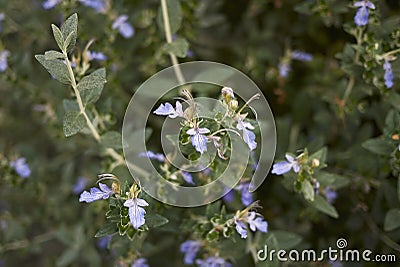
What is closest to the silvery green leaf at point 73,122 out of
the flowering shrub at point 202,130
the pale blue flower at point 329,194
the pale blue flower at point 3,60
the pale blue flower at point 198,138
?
the flowering shrub at point 202,130

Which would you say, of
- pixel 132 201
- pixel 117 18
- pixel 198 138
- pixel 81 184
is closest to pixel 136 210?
pixel 132 201

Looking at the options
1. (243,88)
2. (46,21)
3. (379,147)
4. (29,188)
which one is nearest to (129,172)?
(243,88)

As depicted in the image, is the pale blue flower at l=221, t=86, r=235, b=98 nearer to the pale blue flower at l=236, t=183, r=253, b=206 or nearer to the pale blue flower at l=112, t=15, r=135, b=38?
the pale blue flower at l=236, t=183, r=253, b=206

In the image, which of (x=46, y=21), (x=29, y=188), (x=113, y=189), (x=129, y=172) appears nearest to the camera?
(x=113, y=189)

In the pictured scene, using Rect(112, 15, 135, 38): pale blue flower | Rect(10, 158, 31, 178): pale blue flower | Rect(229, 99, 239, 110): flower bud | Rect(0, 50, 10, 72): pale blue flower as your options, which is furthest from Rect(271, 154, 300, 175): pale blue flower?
Rect(0, 50, 10, 72): pale blue flower

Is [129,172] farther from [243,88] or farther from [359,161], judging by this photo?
[359,161]

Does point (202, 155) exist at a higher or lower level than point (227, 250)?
higher
